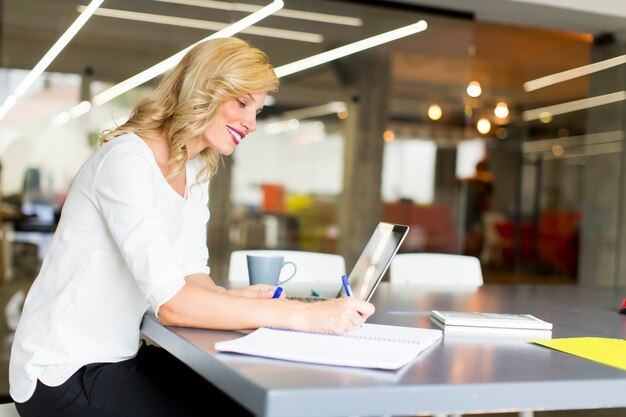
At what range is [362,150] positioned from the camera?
541cm

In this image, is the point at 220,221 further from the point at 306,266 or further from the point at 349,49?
the point at 306,266

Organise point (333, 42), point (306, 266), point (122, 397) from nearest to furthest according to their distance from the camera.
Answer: point (122, 397)
point (306, 266)
point (333, 42)

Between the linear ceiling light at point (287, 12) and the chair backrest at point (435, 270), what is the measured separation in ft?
7.31

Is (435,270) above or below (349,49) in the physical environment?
below

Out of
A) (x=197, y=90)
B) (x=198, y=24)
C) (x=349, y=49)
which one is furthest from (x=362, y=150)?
(x=197, y=90)

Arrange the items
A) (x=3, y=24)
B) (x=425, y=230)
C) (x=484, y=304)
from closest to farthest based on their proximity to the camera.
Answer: (x=484, y=304)
(x=3, y=24)
(x=425, y=230)

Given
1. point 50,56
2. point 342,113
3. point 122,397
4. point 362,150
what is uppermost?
point 50,56

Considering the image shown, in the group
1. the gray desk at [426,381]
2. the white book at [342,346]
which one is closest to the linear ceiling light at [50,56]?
the gray desk at [426,381]

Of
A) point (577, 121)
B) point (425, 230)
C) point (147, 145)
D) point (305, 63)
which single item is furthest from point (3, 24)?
point (577, 121)

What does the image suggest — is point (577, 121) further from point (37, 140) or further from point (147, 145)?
point (147, 145)

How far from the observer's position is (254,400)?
1.05 meters

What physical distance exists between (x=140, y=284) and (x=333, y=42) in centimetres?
379

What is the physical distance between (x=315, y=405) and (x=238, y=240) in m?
3.91

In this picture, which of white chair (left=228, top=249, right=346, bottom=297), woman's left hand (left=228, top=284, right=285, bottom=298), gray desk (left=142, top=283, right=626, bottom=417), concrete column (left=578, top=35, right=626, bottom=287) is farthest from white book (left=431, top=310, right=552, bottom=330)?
concrete column (left=578, top=35, right=626, bottom=287)
